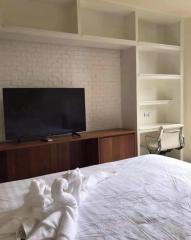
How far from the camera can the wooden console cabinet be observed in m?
2.74

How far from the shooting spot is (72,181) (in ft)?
4.76

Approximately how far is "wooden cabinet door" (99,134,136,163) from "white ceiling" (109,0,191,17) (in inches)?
73.1

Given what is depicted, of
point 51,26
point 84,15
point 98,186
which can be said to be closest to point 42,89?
point 51,26

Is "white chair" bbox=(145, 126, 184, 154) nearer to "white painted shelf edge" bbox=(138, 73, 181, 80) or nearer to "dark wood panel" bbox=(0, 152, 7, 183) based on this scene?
"white painted shelf edge" bbox=(138, 73, 181, 80)

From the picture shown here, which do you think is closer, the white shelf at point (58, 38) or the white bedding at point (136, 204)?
the white bedding at point (136, 204)

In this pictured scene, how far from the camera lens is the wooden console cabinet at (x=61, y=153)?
2.74 metres

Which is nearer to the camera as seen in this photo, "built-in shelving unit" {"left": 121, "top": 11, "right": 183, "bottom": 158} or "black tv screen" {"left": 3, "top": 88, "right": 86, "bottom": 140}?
"black tv screen" {"left": 3, "top": 88, "right": 86, "bottom": 140}

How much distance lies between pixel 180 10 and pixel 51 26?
6.39 ft

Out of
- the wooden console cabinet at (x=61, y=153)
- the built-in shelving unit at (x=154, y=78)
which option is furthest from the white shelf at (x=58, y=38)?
the wooden console cabinet at (x=61, y=153)

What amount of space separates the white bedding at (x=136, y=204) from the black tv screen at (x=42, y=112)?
1.23m

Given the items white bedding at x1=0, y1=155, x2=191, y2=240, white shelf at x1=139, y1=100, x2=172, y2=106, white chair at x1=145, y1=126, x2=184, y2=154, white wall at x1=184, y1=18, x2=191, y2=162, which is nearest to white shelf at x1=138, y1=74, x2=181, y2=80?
white wall at x1=184, y1=18, x2=191, y2=162

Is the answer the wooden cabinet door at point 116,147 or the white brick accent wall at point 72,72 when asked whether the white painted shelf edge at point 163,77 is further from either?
the wooden cabinet door at point 116,147

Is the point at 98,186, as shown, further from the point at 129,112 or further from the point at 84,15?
the point at 84,15

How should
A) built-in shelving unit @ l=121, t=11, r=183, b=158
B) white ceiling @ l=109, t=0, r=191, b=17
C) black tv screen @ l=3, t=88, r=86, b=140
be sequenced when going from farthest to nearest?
built-in shelving unit @ l=121, t=11, r=183, b=158, white ceiling @ l=109, t=0, r=191, b=17, black tv screen @ l=3, t=88, r=86, b=140
